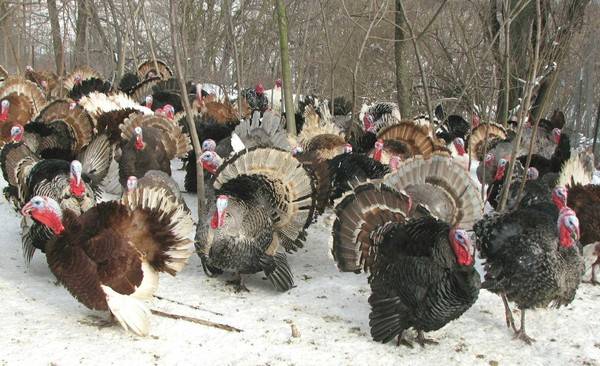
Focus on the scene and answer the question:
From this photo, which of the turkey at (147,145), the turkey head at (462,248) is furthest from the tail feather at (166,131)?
the turkey head at (462,248)

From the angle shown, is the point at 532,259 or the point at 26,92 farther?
the point at 26,92

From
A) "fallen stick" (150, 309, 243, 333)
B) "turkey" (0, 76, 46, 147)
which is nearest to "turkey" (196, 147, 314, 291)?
"fallen stick" (150, 309, 243, 333)

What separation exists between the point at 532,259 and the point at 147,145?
419 cm

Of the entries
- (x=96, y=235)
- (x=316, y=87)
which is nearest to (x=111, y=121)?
(x=96, y=235)

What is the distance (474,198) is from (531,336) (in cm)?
110

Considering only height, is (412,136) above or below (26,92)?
below

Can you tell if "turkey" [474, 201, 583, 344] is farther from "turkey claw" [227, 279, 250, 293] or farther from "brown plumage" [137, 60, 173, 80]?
"brown plumage" [137, 60, 173, 80]

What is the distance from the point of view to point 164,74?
42.0 ft

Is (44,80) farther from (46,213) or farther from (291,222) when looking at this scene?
(46,213)

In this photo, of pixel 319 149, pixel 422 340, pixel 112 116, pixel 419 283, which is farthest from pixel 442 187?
pixel 112 116

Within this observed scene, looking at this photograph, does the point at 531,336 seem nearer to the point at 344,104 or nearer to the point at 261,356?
the point at 261,356

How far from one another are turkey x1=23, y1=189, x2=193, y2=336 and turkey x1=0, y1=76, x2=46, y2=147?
Result: 15.4 feet

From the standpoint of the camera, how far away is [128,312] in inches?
154

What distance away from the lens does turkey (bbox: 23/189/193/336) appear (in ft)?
13.0
